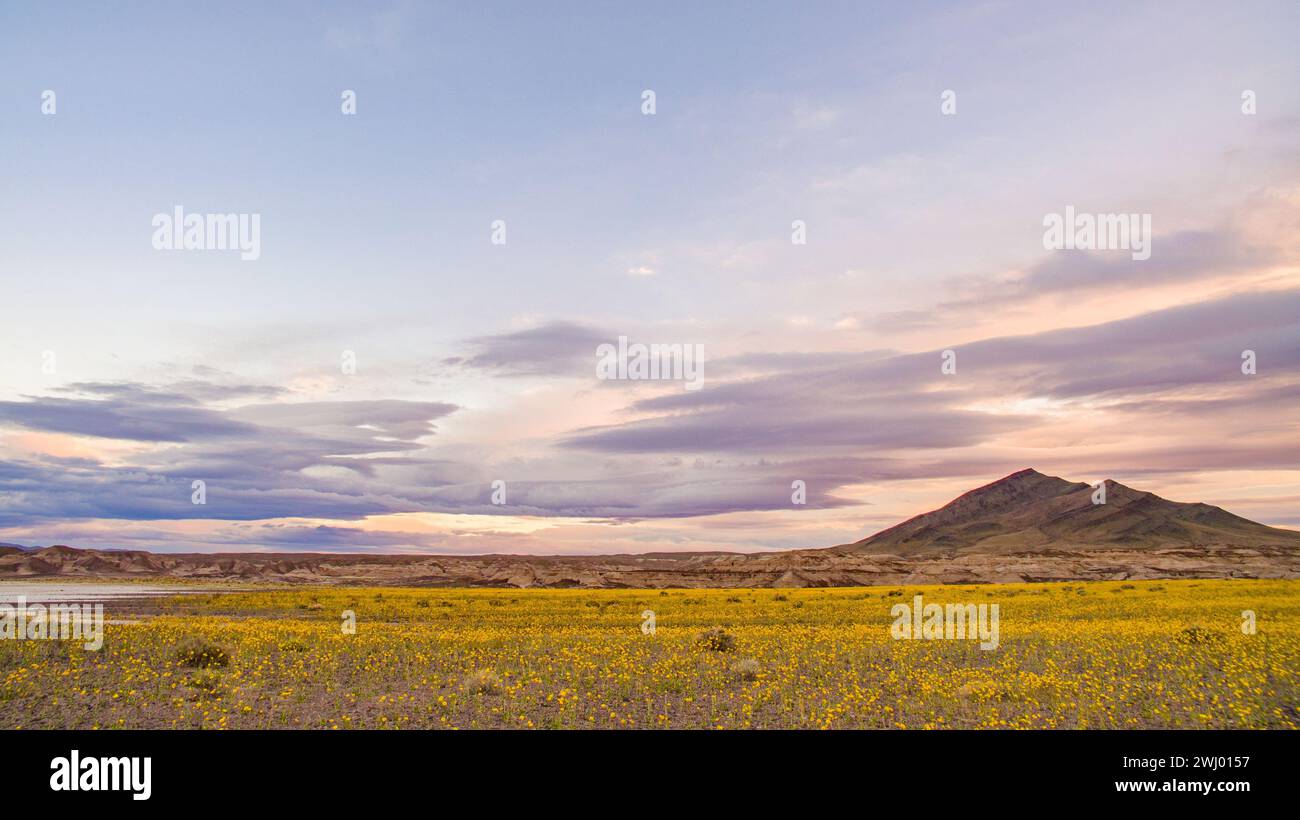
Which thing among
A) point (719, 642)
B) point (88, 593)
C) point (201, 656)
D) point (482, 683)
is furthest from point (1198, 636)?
point (88, 593)

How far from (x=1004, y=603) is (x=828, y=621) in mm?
19592

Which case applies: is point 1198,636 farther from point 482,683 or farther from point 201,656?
point 201,656

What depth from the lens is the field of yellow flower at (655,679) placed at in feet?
52.4

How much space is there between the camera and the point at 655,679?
1956 cm

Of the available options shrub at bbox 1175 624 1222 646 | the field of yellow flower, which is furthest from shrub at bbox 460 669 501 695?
shrub at bbox 1175 624 1222 646

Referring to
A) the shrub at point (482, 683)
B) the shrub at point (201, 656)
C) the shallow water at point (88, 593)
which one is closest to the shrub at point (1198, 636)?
the shrub at point (482, 683)

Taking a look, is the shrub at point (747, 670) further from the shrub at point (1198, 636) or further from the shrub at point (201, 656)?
the shrub at point (1198, 636)
